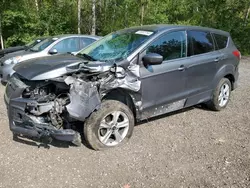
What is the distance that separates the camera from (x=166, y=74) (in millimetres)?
4199

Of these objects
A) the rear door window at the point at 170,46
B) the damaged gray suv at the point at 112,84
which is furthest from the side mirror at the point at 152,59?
the rear door window at the point at 170,46

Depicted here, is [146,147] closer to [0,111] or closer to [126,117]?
[126,117]

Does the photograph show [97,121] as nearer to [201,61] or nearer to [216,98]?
[201,61]

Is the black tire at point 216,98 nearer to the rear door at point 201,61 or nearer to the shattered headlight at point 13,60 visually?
the rear door at point 201,61

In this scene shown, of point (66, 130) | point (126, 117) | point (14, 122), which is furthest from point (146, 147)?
point (14, 122)

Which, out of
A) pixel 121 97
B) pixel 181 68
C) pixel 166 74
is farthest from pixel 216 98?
pixel 121 97

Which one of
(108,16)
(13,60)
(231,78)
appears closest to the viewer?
(231,78)

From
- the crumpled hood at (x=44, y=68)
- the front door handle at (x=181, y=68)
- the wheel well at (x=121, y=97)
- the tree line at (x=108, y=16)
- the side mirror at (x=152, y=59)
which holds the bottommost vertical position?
the tree line at (x=108, y=16)

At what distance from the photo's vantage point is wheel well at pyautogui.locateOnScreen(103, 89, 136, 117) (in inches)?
148

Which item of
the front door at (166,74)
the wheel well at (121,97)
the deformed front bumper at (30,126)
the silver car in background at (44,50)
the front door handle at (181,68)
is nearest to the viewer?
the deformed front bumper at (30,126)

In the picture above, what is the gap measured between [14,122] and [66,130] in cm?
75

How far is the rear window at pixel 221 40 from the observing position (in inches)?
208

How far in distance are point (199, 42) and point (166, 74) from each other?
118 centimetres

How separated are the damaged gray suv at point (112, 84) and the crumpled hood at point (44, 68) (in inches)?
0.5
